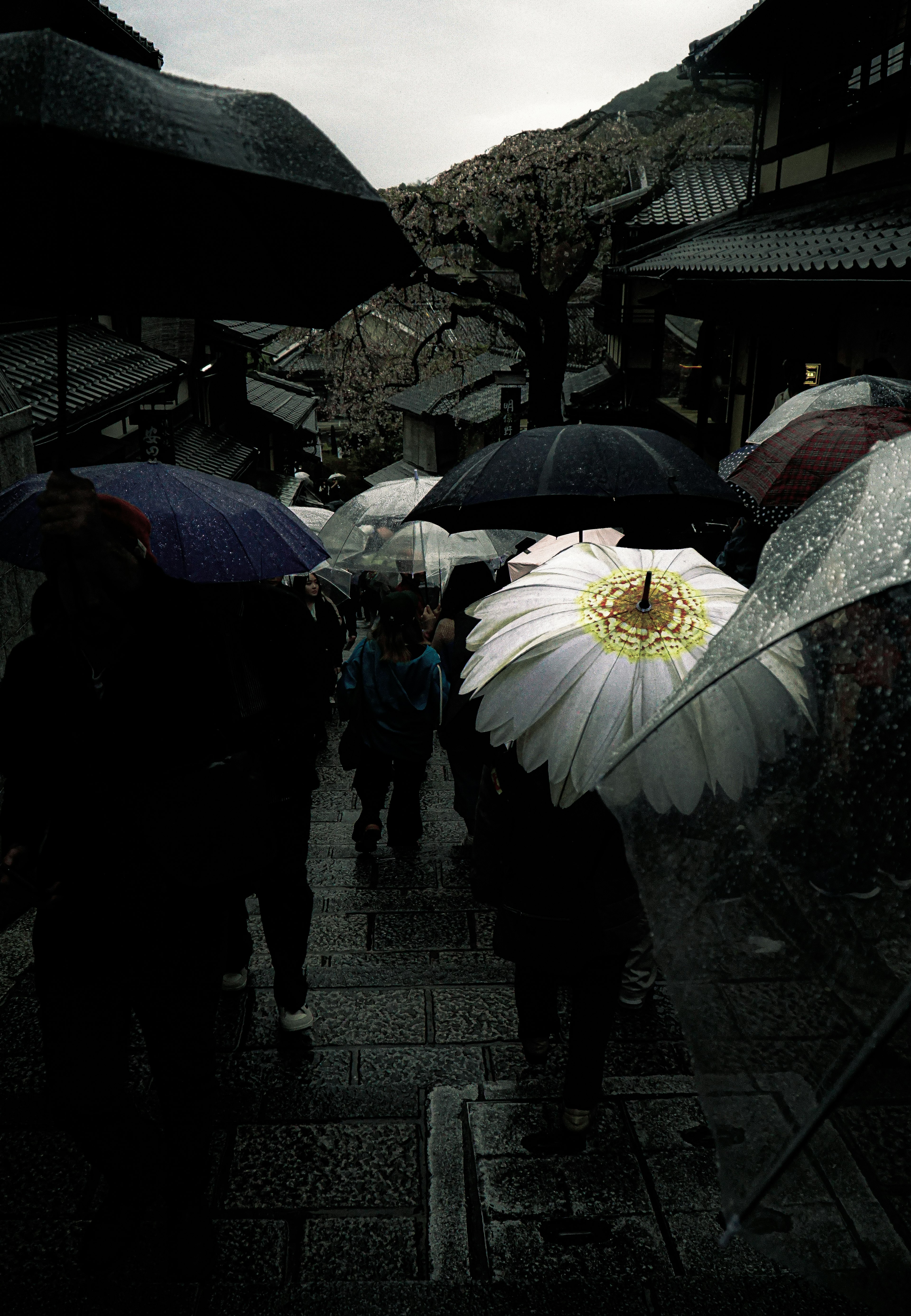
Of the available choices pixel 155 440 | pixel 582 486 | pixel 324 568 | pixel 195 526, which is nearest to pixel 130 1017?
pixel 195 526

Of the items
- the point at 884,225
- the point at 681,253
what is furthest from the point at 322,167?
the point at 681,253

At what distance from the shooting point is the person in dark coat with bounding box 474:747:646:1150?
11.1 ft

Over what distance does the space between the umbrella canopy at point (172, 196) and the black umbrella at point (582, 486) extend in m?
2.20

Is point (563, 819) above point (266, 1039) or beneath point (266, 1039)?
above

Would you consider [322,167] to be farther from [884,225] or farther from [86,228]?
[884,225]

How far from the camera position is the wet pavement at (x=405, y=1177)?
279cm

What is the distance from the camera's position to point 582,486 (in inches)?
203

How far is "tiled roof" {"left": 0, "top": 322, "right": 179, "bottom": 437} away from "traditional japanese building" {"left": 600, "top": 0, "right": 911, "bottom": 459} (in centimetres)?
618

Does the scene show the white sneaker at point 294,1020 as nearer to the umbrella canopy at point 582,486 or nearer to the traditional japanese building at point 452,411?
the umbrella canopy at point 582,486

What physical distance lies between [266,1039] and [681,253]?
12.0 meters

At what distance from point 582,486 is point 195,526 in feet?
6.64

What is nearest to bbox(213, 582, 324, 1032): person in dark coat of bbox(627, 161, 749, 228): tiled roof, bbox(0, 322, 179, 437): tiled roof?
bbox(0, 322, 179, 437): tiled roof

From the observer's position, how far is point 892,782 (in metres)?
1.45

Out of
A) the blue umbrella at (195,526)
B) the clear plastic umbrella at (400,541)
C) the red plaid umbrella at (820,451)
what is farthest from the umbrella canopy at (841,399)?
the blue umbrella at (195,526)
